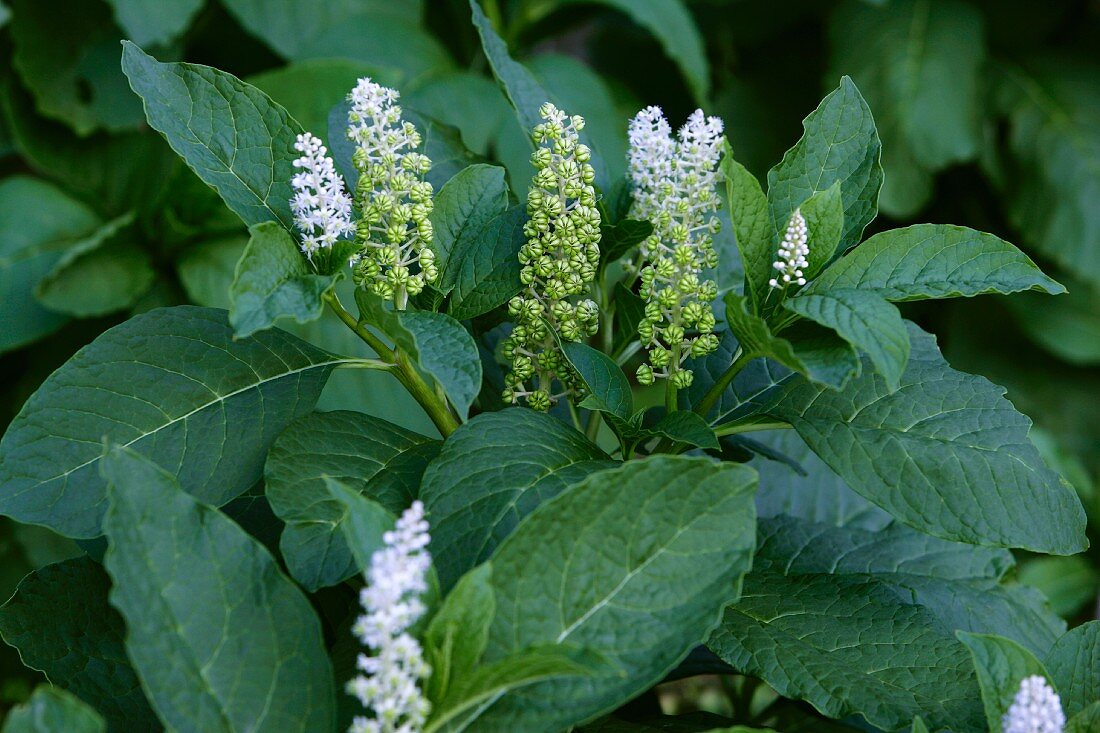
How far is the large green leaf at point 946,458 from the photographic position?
0.65 meters

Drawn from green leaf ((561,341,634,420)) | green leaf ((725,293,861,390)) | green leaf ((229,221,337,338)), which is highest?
green leaf ((229,221,337,338))

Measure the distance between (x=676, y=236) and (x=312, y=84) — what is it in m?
1.38

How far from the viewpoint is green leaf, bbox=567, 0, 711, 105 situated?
2156 millimetres

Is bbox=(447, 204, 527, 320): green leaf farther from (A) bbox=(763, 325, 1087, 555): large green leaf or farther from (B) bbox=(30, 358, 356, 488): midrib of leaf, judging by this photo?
(A) bbox=(763, 325, 1087, 555): large green leaf

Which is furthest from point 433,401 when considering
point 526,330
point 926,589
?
point 926,589

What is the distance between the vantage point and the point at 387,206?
0.67 metres

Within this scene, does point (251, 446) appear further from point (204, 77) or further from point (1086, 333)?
point (1086, 333)

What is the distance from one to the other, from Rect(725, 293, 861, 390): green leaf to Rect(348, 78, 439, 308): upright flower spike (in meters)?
0.21

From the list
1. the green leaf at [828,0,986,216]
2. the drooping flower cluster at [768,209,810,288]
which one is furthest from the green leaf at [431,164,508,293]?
the green leaf at [828,0,986,216]

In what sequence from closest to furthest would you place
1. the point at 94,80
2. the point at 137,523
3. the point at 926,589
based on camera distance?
the point at 137,523 < the point at 926,589 < the point at 94,80

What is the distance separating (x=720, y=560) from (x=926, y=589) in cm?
35

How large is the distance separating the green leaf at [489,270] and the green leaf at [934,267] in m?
0.20

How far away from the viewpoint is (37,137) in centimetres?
210

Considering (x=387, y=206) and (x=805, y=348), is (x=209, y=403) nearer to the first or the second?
(x=387, y=206)
